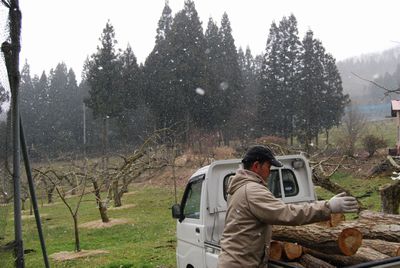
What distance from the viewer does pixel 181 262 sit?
658 centimetres

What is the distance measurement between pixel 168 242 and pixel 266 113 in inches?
1205

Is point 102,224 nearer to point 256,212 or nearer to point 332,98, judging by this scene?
point 256,212

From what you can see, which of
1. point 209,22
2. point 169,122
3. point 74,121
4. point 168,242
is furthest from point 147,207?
point 74,121

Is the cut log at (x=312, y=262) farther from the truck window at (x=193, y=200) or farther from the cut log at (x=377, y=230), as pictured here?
the truck window at (x=193, y=200)

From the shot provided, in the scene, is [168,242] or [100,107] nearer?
[168,242]

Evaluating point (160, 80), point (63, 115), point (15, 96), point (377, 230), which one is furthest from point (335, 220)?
point (63, 115)

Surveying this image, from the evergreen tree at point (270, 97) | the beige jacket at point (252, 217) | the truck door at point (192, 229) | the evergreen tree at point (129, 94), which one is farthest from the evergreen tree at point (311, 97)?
the beige jacket at point (252, 217)

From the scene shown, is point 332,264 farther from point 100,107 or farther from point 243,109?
point 243,109

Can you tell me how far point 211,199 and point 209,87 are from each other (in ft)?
116

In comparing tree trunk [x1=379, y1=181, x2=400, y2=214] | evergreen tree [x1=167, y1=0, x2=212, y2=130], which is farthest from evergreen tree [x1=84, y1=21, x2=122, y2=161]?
tree trunk [x1=379, y1=181, x2=400, y2=214]

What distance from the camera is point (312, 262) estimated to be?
420 cm

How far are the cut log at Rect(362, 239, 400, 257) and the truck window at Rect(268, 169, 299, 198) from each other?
1.85 m

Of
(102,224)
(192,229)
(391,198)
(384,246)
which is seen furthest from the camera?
(102,224)

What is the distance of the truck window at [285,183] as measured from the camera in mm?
6141
